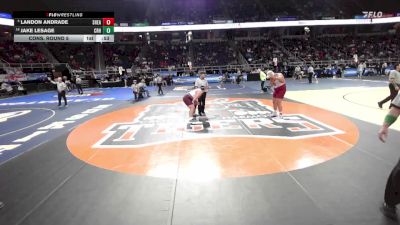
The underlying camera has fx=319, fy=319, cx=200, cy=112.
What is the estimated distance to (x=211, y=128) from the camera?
31.1 feet

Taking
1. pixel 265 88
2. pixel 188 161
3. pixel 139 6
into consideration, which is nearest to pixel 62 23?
pixel 265 88

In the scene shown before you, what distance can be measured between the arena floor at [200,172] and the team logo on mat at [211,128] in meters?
0.03

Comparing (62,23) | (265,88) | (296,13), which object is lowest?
(265,88)

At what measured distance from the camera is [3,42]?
114ft

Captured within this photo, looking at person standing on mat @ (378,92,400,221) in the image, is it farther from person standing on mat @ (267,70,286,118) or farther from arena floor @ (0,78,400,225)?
person standing on mat @ (267,70,286,118)

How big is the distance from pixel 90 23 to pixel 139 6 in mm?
26932

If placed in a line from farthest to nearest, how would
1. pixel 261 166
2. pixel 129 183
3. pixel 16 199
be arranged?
pixel 261 166, pixel 129 183, pixel 16 199

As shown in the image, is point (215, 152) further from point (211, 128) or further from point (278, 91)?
point (278, 91)

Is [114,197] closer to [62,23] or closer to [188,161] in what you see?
[188,161]
